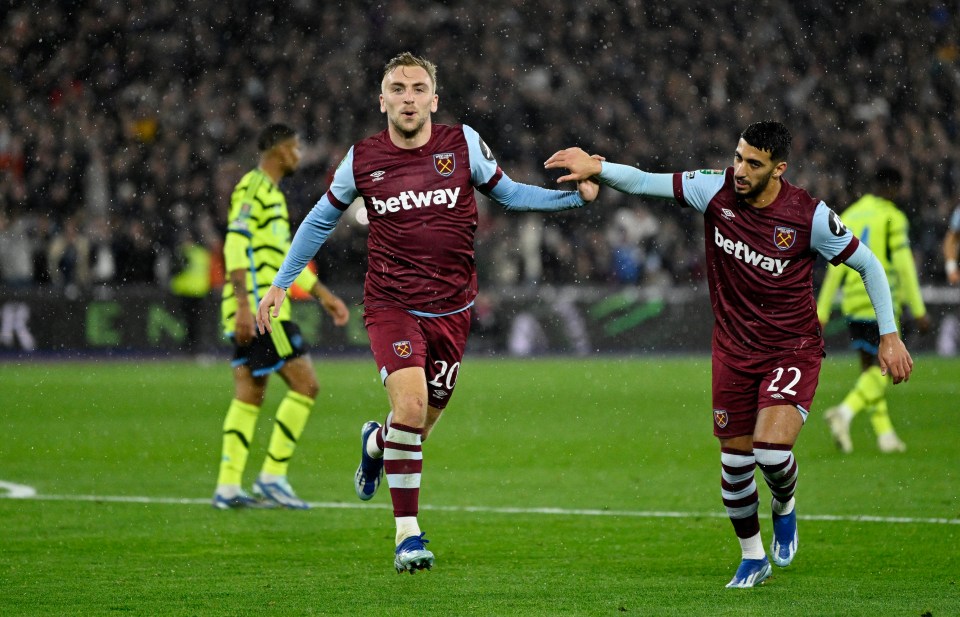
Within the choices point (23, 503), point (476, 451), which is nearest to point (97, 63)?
point (476, 451)

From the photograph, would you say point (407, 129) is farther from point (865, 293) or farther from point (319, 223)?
point (865, 293)

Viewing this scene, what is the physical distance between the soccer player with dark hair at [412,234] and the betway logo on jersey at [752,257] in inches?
27.4

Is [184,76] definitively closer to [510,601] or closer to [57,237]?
[57,237]

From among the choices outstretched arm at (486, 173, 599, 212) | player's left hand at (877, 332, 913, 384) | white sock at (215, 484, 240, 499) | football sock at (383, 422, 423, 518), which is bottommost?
white sock at (215, 484, 240, 499)

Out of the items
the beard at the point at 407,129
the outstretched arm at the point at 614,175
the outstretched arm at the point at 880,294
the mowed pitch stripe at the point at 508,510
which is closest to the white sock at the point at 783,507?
the outstretched arm at the point at 880,294

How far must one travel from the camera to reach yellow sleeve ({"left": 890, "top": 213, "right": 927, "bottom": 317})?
11.9 metres

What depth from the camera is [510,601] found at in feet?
19.6

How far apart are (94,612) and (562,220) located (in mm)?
21079

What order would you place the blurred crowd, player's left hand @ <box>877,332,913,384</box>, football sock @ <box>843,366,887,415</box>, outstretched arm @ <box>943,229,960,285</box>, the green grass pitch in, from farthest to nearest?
the blurred crowd, outstretched arm @ <box>943,229,960,285</box>, football sock @ <box>843,366,887,415</box>, player's left hand @ <box>877,332,913,384</box>, the green grass pitch

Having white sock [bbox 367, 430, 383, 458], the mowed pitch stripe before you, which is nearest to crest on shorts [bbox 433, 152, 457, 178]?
white sock [bbox 367, 430, 383, 458]

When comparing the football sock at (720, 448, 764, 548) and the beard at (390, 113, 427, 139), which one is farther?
the beard at (390, 113, 427, 139)

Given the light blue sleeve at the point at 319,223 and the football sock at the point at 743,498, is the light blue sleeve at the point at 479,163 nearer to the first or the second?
the light blue sleeve at the point at 319,223

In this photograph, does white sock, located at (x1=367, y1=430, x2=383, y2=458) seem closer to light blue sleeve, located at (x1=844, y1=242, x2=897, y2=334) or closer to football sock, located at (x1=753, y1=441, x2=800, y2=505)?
football sock, located at (x1=753, y1=441, x2=800, y2=505)

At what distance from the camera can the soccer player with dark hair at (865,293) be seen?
11.9 meters
